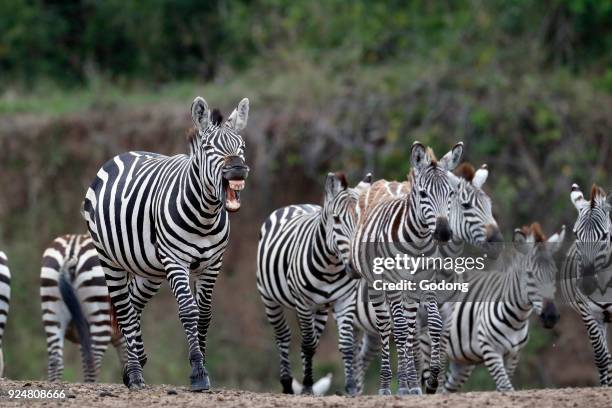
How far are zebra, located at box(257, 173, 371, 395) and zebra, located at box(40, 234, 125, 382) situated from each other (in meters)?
1.79

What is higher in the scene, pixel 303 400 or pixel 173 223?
pixel 173 223

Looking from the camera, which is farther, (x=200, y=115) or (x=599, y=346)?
(x=599, y=346)

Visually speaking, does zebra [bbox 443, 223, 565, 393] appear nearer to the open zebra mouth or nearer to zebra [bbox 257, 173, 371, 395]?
zebra [bbox 257, 173, 371, 395]

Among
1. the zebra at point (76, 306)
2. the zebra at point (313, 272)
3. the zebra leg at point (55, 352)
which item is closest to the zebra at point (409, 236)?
the zebra at point (313, 272)

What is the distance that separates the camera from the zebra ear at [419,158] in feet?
32.1

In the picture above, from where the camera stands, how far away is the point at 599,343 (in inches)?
405

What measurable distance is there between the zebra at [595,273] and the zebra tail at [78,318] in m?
5.13

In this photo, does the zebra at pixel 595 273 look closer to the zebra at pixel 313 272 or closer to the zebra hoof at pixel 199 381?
the zebra at pixel 313 272

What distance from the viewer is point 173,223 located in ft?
30.8

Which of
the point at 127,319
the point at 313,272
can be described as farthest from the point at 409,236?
the point at 127,319

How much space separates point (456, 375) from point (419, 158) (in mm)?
3807

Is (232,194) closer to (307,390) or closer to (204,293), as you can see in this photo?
(204,293)

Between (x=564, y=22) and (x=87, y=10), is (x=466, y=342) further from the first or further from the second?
(x=87, y=10)

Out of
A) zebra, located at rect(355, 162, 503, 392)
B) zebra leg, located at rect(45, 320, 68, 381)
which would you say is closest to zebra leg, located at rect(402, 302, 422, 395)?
zebra, located at rect(355, 162, 503, 392)
